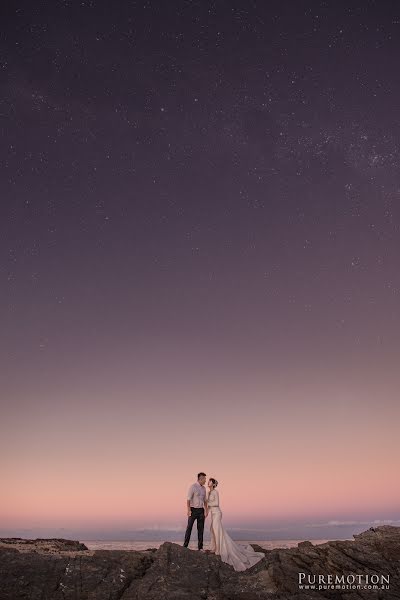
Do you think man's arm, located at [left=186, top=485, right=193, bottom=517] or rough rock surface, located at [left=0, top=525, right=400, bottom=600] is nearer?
rough rock surface, located at [left=0, top=525, right=400, bottom=600]

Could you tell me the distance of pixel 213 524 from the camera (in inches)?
795

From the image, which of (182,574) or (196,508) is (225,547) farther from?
(182,574)

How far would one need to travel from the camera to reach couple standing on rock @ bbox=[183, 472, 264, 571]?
735 inches

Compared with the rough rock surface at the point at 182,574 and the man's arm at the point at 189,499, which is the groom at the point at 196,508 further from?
the rough rock surface at the point at 182,574

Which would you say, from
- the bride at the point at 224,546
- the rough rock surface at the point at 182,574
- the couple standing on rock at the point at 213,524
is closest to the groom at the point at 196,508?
the couple standing on rock at the point at 213,524

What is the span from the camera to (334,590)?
1590 centimetres

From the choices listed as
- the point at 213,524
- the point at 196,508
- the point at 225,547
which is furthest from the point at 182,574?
the point at 196,508

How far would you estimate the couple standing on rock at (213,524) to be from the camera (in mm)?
18672

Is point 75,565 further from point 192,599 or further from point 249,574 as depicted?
point 249,574

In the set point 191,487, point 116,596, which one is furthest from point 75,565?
point 191,487

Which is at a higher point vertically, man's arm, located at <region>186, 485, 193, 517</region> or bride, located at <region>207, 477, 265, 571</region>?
man's arm, located at <region>186, 485, 193, 517</region>

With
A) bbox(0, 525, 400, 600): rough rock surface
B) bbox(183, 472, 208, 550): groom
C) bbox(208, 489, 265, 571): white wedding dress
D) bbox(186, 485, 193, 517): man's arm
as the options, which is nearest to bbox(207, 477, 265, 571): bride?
bbox(208, 489, 265, 571): white wedding dress

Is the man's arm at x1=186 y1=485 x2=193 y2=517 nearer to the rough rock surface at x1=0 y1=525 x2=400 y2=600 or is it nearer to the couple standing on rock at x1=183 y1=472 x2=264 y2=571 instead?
the couple standing on rock at x1=183 y1=472 x2=264 y2=571

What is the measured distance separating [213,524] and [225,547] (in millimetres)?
1351
